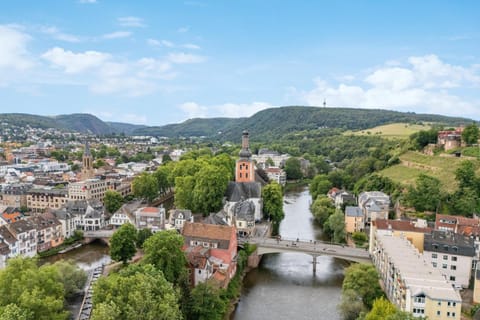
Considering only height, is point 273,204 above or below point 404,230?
below

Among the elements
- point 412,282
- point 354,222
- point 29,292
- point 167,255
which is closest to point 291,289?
point 412,282

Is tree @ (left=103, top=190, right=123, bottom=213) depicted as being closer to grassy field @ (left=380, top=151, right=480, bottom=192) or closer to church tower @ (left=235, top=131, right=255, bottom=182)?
church tower @ (left=235, top=131, right=255, bottom=182)

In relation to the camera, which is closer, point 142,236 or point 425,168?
point 142,236

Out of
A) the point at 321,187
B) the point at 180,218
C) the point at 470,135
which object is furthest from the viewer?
the point at 321,187

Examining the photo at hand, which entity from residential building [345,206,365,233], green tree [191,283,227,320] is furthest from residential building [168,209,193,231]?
residential building [345,206,365,233]

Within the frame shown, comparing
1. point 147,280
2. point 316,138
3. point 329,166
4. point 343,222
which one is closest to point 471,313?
point 343,222

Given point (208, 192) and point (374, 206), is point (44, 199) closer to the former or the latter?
point (208, 192)

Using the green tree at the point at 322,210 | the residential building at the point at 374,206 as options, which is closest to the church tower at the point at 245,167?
the green tree at the point at 322,210
